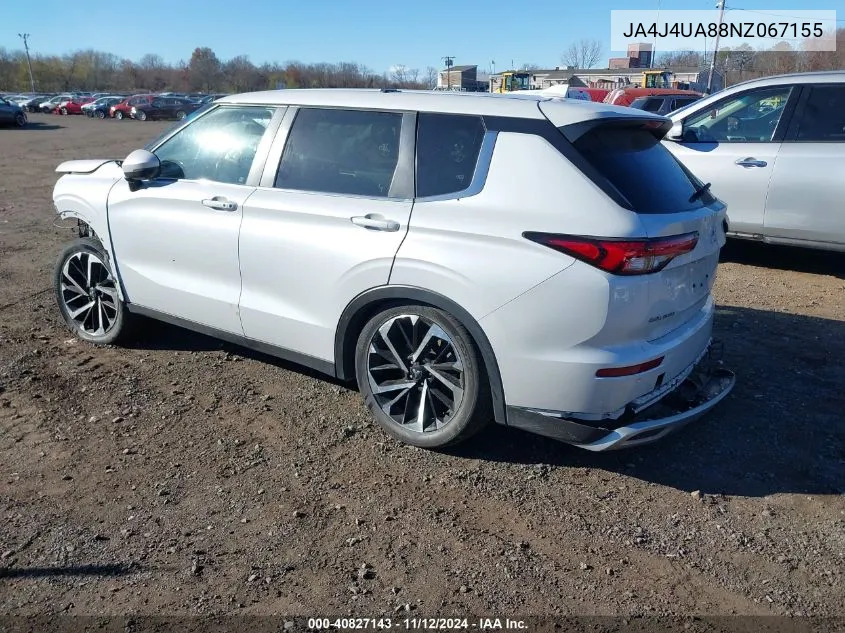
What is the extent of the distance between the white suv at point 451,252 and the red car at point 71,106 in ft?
177

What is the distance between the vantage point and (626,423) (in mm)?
3371

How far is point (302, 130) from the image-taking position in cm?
418

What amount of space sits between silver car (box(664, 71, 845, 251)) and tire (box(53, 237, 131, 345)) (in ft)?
17.8

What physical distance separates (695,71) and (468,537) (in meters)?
68.7

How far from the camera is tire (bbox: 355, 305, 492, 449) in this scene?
351 cm

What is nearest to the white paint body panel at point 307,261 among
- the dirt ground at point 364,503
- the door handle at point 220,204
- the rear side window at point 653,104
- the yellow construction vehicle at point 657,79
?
the door handle at point 220,204

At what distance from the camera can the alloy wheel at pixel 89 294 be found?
16.7 ft

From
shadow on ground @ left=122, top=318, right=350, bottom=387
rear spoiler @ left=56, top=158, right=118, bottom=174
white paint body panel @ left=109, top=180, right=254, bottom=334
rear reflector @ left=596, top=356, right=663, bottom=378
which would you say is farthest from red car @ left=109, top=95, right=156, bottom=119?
rear reflector @ left=596, top=356, right=663, bottom=378

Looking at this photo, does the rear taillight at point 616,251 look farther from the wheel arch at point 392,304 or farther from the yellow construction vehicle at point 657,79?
the yellow construction vehicle at point 657,79

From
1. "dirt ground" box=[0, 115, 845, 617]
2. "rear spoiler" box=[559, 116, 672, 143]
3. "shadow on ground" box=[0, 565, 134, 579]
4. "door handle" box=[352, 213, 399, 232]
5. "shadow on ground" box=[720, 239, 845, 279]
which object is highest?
"rear spoiler" box=[559, 116, 672, 143]

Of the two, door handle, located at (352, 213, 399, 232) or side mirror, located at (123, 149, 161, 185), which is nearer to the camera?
door handle, located at (352, 213, 399, 232)

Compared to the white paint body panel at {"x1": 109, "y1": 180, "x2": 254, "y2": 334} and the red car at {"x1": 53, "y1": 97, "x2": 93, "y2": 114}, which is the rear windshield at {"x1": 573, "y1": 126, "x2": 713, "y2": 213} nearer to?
the white paint body panel at {"x1": 109, "y1": 180, "x2": 254, "y2": 334}

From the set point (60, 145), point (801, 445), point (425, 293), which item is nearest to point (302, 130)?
point (425, 293)

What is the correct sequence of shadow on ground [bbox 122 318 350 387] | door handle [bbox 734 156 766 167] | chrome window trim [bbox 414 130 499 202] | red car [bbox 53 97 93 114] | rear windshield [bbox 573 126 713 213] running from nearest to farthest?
1. rear windshield [bbox 573 126 713 213]
2. chrome window trim [bbox 414 130 499 202]
3. shadow on ground [bbox 122 318 350 387]
4. door handle [bbox 734 156 766 167]
5. red car [bbox 53 97 93 114]
